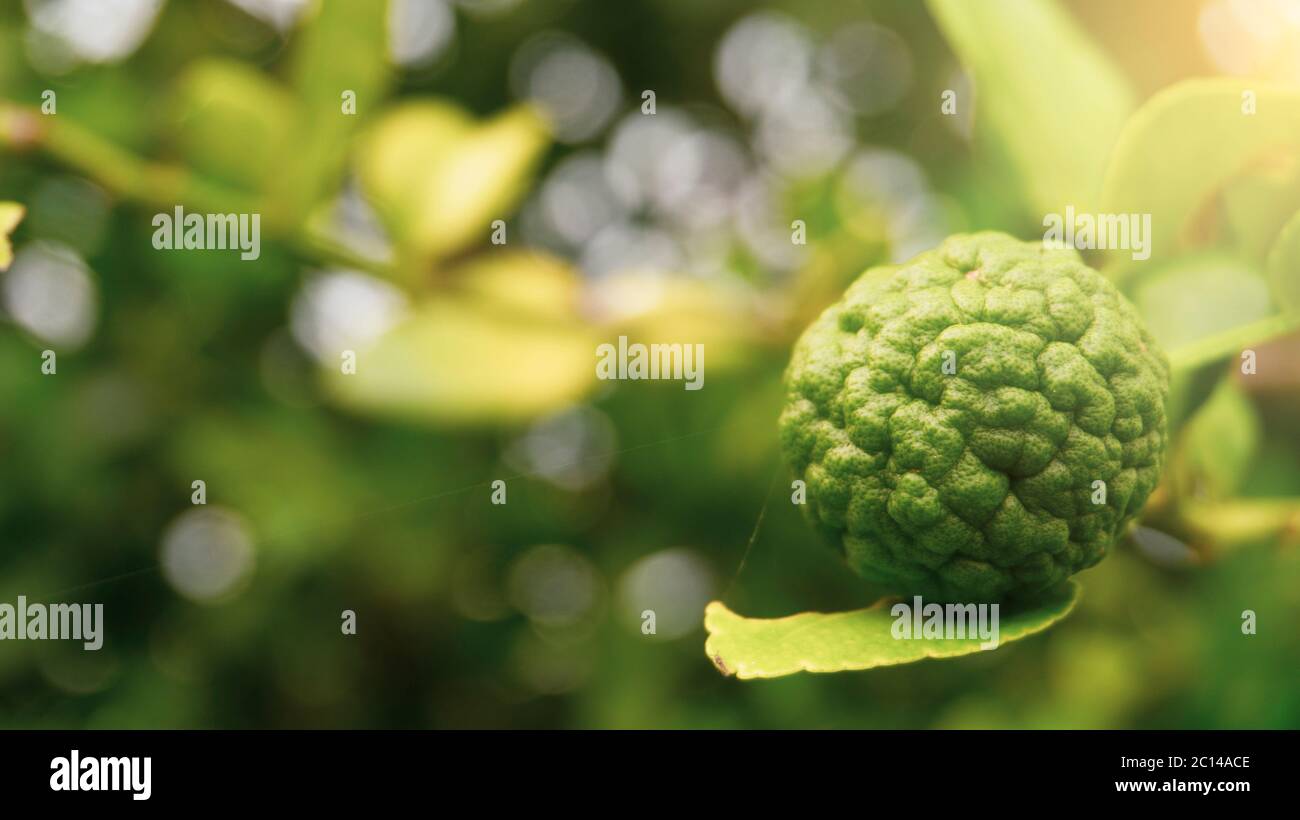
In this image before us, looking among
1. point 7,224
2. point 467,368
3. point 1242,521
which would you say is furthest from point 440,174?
point 1242,521

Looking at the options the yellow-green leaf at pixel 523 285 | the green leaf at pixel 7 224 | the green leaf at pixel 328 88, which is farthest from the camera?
the yellow-green leaf at pixel 523 285

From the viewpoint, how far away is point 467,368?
4.55 ft

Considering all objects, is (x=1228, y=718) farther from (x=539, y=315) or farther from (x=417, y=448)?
(x=417, y=448)

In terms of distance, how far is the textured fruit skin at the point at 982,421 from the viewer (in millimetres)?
721

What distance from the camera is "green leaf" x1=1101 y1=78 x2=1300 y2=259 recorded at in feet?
2.76

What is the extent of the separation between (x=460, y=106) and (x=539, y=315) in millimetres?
743

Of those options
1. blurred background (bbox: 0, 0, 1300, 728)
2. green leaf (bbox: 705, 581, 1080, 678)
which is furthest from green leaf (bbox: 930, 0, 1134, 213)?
green leaf (bbox: 705, 581, 1080, 678)

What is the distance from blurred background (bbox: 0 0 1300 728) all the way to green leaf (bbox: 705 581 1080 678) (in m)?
0.55

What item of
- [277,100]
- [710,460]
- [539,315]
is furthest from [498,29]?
[710,460]

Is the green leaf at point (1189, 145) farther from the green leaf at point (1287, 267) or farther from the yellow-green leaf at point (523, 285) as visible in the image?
the yellow-green leaf at point (523, 285)

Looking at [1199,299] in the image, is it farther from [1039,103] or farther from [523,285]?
[523,285]

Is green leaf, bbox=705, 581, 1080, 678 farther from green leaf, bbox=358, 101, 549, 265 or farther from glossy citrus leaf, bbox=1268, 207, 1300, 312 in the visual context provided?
green leaf, bbox=358, 101, 549, 265

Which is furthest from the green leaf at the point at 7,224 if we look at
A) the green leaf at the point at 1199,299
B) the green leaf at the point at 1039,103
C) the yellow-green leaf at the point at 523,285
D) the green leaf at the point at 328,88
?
the green leaf at the point at 1199,299

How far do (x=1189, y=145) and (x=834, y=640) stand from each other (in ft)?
1.76
